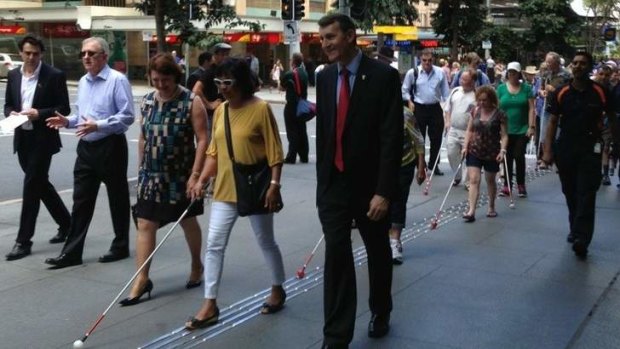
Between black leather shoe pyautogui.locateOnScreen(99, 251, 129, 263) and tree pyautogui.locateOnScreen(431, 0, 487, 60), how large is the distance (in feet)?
140

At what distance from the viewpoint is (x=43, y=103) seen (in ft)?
24.1

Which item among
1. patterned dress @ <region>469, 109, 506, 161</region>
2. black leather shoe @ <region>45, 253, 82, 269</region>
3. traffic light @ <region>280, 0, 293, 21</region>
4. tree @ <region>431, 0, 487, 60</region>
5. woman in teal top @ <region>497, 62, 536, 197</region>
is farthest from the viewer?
tree @ <region>431, 0, 487, 60</region>

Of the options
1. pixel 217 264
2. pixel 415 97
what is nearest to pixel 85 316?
pixel 217 264

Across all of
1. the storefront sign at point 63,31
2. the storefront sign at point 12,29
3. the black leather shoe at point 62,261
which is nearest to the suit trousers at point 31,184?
A: the black leather shoe at point 62,261

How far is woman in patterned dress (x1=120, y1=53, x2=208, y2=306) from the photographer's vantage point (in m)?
5.79

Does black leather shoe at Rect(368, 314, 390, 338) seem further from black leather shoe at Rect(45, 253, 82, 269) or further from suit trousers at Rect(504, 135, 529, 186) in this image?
suit trousers at Rect(504, 135, 529, 186)

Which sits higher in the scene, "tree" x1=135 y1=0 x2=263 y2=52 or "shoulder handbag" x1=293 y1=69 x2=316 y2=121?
"tree" x1=135 y1=0 x2=263 y2=52

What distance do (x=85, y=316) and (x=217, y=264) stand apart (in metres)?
1.04

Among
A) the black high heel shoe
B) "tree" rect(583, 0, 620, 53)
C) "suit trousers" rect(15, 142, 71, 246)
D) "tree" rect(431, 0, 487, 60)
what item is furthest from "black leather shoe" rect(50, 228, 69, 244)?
"tree" rect(583, 0, 620, 53)

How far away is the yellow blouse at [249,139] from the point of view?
5.29 meters

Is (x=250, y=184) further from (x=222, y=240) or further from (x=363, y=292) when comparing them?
(x=363, y=292)

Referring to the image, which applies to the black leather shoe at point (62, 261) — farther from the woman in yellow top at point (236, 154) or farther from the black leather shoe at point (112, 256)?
the woman in yellow top at point (236, 154)

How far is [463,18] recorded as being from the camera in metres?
48.6

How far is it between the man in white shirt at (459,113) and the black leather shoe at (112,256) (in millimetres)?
4922
